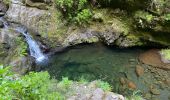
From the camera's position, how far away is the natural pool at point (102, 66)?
27.2 ft

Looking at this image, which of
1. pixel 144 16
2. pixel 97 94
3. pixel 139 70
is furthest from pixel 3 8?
pixel 97 94

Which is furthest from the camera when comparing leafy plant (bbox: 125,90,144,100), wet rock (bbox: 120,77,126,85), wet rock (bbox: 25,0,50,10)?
wet rock (bbox: 25,0,50,10)

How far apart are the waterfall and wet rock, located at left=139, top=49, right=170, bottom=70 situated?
3423 millimetres

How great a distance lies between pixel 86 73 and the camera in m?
8.70

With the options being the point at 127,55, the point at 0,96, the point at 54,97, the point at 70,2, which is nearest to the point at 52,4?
the point at 70,2

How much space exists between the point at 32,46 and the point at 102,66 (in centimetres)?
266

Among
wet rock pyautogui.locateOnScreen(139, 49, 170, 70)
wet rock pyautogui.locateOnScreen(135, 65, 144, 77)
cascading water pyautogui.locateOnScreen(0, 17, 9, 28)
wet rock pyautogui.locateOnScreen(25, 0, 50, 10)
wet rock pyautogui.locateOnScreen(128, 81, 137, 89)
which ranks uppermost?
wet rock pyautogui.locateOnScreen(25, 0, 50, 10)

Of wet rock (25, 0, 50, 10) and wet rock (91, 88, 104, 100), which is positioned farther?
wet rock (25, 0, 50, 10)

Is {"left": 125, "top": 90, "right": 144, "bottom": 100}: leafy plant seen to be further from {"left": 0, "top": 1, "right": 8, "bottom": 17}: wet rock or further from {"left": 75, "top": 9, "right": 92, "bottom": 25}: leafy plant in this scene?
{"left": 0, "top": 1, "right": 8, "bottom": 17}: wet rock

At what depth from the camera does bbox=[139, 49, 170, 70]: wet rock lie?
9.18 metres

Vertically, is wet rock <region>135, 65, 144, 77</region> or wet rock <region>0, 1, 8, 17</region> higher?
wet rock <region>0, 1, 8, 17</region>

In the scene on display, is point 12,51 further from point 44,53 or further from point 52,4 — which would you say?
point 52,4

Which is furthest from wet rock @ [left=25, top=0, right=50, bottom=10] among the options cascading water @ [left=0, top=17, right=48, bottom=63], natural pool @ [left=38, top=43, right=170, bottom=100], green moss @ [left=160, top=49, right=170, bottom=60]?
green moss @ [left=160, top=49, right=170, bottom=60]

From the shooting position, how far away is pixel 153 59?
9.47m
